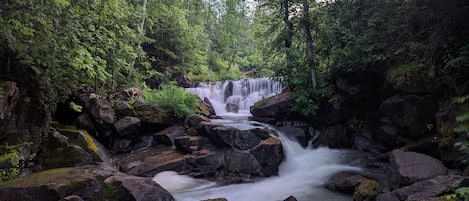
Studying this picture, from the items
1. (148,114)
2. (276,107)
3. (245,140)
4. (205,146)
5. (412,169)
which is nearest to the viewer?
(412,169)

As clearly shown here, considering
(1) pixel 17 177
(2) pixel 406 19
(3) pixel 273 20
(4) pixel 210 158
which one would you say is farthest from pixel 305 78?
(1) pixel 17 177

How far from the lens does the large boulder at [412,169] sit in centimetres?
563

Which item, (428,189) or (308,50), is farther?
(308,50)

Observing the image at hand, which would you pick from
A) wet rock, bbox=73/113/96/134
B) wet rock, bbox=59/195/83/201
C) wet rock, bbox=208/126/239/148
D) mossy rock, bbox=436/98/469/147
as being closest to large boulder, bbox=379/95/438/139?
mossy rock, bbox=436/98/469/147

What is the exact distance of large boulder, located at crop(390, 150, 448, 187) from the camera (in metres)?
5.63

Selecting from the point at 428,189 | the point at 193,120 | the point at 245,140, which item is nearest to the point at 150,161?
the point at 193,120

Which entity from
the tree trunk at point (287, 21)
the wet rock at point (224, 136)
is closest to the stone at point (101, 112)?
the wet rock at point (224, 136)

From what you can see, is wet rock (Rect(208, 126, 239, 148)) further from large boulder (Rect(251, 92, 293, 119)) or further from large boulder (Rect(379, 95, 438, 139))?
large boulder (Rect(379, 95, 438, 139))

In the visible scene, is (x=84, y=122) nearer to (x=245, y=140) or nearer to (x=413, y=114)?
(x=245, y=140)

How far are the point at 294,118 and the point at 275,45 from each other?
10.5ft

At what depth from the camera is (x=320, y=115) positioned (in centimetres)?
1122

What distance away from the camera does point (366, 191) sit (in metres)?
5.59

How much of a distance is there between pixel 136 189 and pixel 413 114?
23.3 feet

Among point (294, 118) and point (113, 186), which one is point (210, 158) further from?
point (294, 118)
